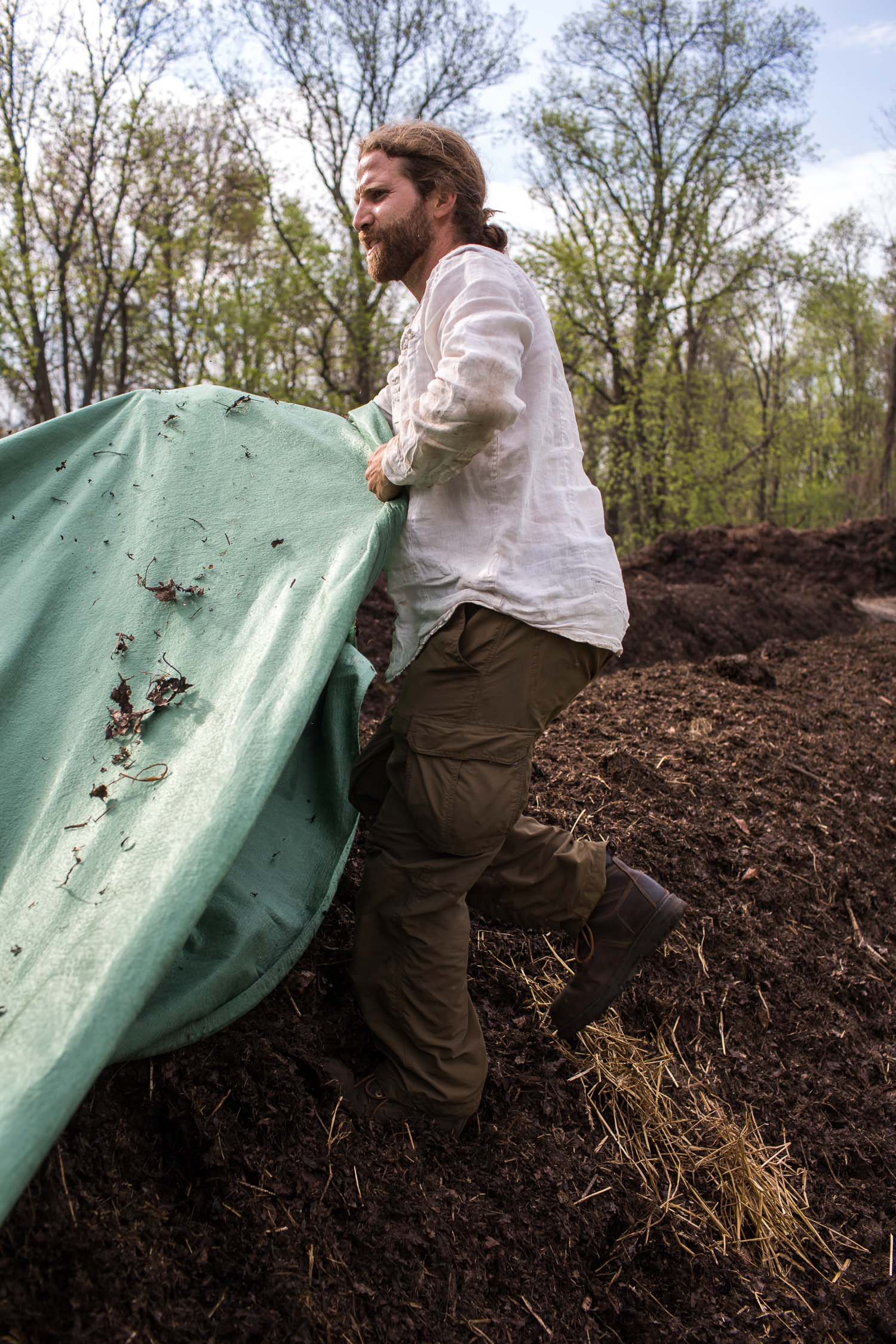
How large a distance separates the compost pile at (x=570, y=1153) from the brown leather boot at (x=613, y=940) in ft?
0.63

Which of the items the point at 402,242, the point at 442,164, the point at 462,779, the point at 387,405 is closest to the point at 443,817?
the point at 462,779

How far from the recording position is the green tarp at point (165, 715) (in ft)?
4.62

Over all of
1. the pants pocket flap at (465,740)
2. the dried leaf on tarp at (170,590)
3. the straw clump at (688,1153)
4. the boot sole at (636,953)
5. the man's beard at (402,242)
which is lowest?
the straw clump at (688,1153)

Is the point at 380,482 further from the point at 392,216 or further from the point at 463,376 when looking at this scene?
the point at 392,216

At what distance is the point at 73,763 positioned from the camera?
6.06 feet

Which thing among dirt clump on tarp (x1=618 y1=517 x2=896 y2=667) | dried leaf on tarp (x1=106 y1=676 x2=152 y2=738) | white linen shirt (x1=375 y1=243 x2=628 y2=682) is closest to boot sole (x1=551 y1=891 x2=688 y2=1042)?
white linen shirt (x1=375 y1=243 x2=628 y2=682)

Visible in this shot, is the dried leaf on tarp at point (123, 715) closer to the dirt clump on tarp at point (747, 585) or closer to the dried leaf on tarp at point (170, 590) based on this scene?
the dried leaf on tarp at point (170, 590)

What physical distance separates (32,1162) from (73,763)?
82 cm

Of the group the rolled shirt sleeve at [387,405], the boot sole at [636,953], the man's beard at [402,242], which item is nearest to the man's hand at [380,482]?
the rolled shirt sleeve at [387,405]

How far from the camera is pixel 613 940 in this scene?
2.38 meters

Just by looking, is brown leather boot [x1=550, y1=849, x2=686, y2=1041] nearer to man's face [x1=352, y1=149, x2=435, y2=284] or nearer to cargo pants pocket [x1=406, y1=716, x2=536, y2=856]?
cargo pants pocket [x1=406, y1=716, x2=536, y2=856]

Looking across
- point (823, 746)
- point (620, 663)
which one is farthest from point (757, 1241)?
point (620, 663)

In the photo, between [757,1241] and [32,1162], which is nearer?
[32,1162]

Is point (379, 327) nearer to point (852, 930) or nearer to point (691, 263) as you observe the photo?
point (691, 263)
